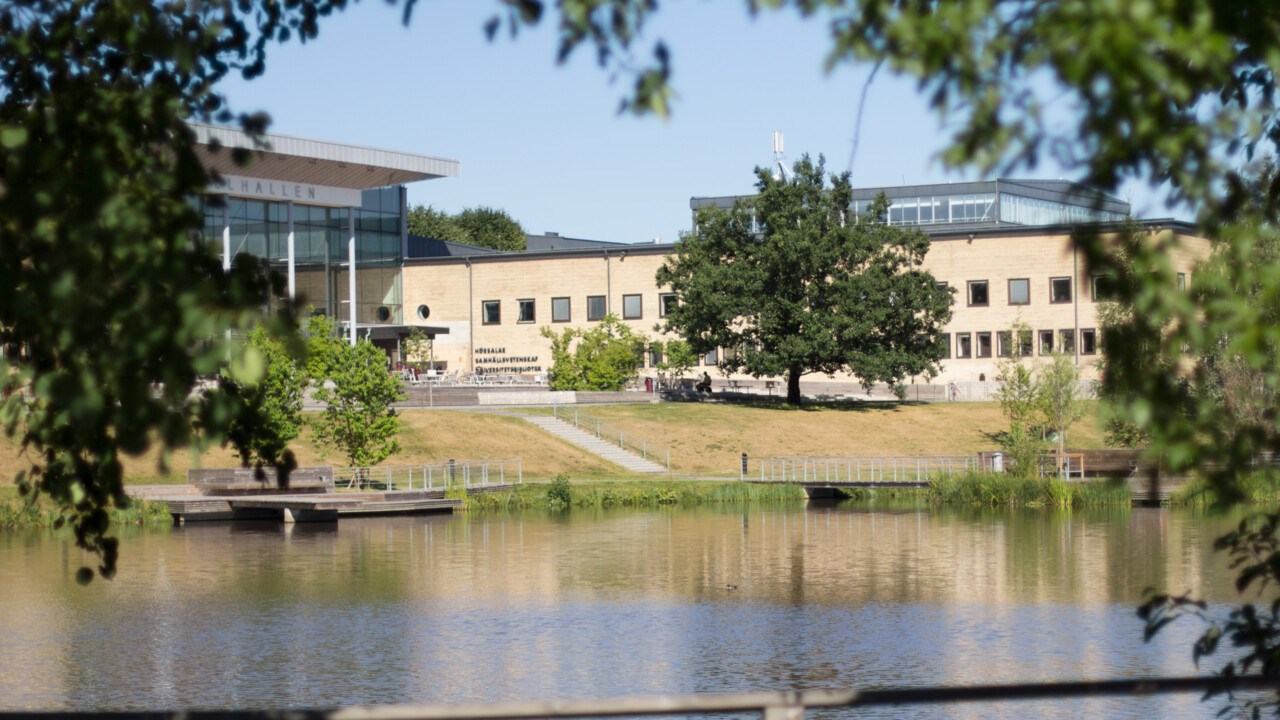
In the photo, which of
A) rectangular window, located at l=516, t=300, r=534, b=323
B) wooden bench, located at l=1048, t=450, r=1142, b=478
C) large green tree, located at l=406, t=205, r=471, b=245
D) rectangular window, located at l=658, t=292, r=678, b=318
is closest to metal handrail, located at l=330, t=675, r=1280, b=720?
wooden bench, located at l=1048, t=450, r=1142, b=478

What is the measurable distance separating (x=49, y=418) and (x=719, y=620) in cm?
2080

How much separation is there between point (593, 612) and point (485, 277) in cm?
6406

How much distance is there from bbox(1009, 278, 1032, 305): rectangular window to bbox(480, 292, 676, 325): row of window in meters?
18.9

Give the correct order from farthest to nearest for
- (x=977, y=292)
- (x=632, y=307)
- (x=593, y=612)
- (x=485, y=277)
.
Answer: (x=485, y=277) < (x=632, y=307) < (x=977, y=292) < (x=593, y=612)

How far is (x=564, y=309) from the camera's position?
3541 inches

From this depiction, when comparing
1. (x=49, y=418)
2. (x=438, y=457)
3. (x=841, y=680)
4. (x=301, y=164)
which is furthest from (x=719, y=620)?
(x=301, y=164)

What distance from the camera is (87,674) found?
22594 mm

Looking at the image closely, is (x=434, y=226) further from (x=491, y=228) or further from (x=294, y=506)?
(x=294, y=506)

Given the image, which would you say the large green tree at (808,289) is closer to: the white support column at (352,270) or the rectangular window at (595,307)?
the rectangular window at (595,307)

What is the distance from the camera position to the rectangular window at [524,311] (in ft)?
297

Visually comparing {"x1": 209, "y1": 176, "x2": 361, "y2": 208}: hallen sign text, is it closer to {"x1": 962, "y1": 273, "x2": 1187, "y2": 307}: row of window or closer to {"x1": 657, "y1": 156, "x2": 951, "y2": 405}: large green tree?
{"x1": 657, "y1": 156, "x2": 951, "y2": 405}: large green tree

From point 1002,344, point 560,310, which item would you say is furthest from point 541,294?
point 1002,344

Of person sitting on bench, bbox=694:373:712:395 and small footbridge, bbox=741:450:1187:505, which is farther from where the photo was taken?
person sitting on bench, bbox=694:373:712:395

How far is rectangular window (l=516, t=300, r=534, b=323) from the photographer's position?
297 feet
